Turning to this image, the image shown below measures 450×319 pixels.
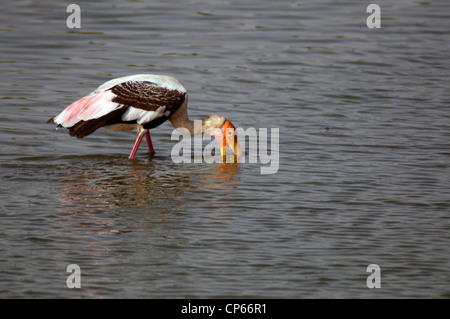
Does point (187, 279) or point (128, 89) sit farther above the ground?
point (128, 89)

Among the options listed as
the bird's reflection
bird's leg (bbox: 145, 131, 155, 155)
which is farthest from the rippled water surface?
bird's leg (bbox: 145, 131, 155, 155)

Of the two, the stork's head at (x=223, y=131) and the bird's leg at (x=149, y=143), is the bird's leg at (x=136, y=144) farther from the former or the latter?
the stork's head at (x=223, y=131)

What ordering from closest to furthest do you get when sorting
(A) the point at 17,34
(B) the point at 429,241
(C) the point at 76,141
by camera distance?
(B) the point at 429,241
(C) the point at 76,141
(A) the point at 17,34

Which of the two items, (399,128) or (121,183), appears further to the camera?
(399,128)

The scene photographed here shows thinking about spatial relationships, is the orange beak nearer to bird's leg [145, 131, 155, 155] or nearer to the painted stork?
the painted stork

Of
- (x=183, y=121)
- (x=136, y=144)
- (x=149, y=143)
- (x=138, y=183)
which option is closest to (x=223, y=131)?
(x=183, y=121)

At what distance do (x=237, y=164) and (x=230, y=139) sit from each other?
345mm

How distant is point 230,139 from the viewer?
8.85m

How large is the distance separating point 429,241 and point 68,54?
24.6ft

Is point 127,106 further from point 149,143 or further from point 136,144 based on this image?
point 149,143

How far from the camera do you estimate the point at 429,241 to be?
6.45 metres
